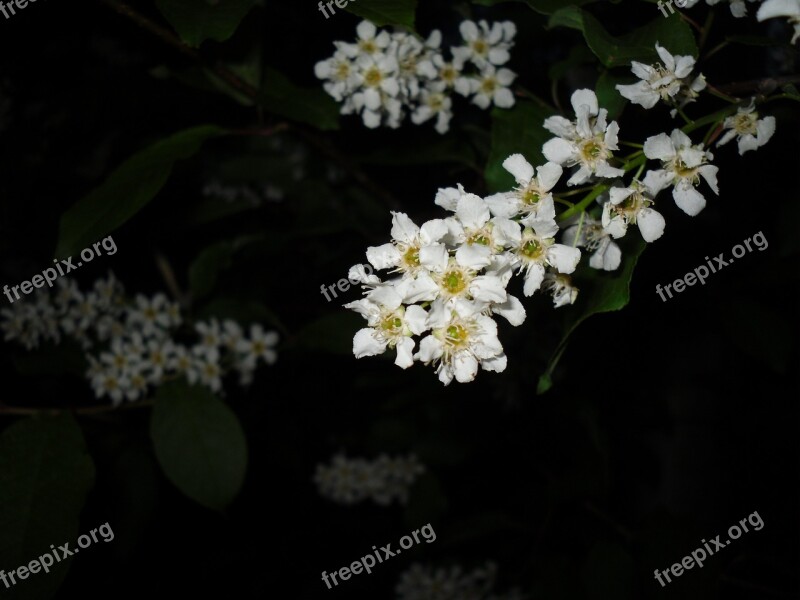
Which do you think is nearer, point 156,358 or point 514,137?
point 514,137

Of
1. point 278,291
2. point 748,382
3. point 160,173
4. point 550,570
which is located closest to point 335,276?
point 278,291

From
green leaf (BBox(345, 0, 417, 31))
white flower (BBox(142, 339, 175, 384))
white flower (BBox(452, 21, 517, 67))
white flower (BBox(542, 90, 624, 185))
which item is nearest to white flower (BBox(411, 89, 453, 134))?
white flower (BBox(452, 21, 517, 67))

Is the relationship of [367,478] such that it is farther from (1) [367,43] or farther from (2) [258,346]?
(1) [367,43]

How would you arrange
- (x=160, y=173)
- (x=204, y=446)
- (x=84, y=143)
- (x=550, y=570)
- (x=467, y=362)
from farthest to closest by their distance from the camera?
1. (x=84, y=143)
2. (x=550, y=570)
3. (x=204, y=446)
4. (x=160, y=173)
5. (x=467, y=362)

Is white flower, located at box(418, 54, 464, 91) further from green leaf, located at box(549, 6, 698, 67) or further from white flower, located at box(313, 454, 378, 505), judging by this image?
white flower, located at box(313, 454, 378, 505)

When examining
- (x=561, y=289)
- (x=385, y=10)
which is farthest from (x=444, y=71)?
(x=561, y=289)

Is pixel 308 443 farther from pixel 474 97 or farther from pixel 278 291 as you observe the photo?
pixel 474 97
